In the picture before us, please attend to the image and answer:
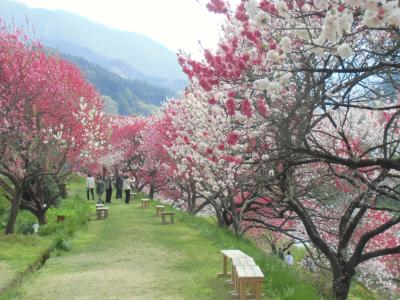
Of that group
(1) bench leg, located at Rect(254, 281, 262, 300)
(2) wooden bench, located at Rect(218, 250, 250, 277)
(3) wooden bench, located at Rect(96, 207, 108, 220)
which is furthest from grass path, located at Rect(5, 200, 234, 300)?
(3) wooden bench, located at Rect(96, 207, 108, 220)

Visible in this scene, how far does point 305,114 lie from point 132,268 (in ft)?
20.6

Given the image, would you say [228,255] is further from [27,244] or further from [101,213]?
[101,213]

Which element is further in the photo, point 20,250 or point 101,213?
point 101,213

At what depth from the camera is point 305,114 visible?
7066 mm

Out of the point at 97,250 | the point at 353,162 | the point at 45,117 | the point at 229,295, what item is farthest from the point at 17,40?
the point at 353,162

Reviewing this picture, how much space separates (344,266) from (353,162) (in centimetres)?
552

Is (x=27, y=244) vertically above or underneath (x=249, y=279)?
underneath

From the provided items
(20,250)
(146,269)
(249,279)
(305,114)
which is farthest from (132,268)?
(305,114)

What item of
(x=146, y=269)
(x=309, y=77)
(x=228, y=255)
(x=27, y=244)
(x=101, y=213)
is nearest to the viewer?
(x=309, y=77)

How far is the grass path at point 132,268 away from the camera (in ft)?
29.9

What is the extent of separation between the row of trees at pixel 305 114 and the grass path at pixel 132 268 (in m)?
2.25

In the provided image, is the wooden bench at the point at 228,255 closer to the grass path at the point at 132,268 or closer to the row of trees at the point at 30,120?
the grass path at the point at 132,268

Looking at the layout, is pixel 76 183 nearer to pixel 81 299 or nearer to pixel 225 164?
pixel 225 164

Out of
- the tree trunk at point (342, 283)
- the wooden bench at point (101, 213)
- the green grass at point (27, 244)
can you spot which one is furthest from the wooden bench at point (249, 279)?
the wooden bench at point (101, 213)
